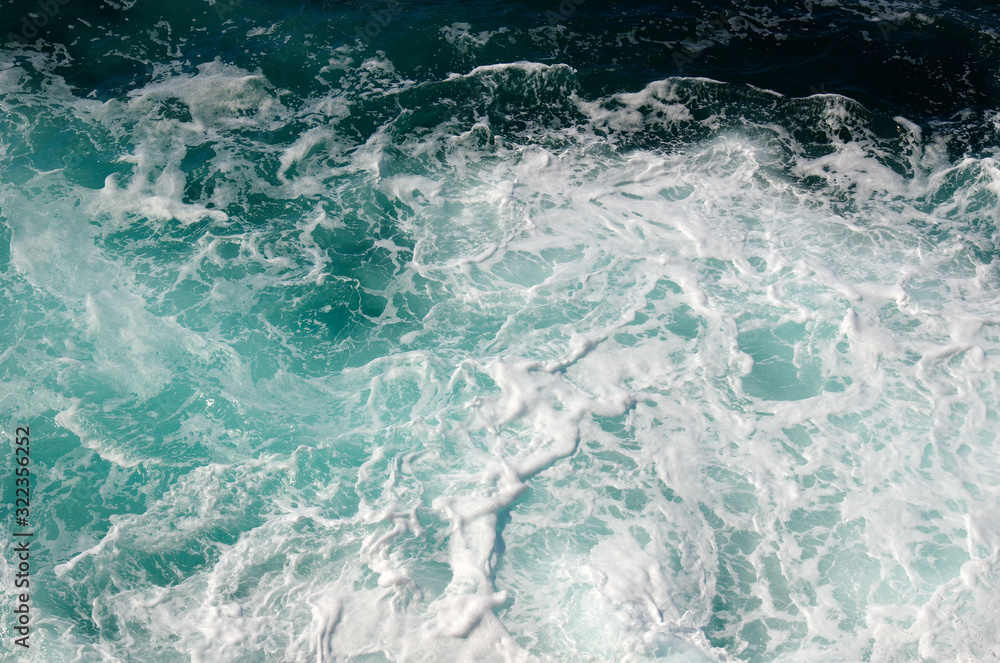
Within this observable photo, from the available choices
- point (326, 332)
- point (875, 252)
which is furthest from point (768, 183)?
point (326, 332)

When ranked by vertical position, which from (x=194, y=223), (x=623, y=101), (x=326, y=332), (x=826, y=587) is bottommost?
(x=826, y=587)

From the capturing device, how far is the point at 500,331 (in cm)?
827

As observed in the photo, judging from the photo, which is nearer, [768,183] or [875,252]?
[875,252]

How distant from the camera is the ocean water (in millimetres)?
6031

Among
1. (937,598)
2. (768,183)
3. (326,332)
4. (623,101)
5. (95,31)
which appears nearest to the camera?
(937,598)

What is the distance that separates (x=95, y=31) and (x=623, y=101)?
10043 mm

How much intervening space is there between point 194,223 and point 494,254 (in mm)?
4389

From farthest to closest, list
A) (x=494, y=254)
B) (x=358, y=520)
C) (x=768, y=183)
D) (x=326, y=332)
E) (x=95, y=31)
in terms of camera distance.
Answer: (x=95, y=31) → (x=768, y=183) → (x=494, y=254) → (x=326, y=332) → (x=358, y=520)

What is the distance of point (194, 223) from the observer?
366 inches

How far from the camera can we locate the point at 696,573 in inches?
246

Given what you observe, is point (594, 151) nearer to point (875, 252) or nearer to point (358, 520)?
→ point (875, 252)

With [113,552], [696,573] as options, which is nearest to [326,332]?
[113,552]

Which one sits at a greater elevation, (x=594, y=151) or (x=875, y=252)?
(x=594, y=151)

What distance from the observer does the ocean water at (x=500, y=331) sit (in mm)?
6031
